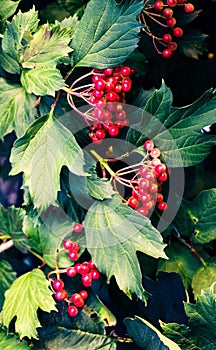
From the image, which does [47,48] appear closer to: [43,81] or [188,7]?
[43,81]

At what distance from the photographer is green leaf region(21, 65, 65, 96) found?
827 millimetres

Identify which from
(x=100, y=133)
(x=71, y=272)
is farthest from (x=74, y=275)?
(x=100, y=133)

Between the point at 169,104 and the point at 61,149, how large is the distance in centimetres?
17

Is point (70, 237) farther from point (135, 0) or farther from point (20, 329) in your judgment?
point (135, 0)

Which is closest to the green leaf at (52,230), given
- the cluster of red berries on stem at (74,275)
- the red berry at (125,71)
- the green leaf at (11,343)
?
the cluster of red berries on stem at (74,275)

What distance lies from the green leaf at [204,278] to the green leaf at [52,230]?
0.66 ft

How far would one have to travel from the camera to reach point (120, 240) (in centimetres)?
86

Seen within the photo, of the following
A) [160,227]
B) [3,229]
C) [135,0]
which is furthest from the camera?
[3,229]

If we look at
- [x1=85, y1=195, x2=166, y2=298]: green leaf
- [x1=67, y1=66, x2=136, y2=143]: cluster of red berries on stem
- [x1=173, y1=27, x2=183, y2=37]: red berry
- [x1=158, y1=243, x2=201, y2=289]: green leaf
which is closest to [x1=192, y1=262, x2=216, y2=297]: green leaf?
[x1=158, y1=243, x2=201, y2=289]: green leaf

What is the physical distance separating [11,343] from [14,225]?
195 millimetres

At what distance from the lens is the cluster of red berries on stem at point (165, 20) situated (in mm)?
918

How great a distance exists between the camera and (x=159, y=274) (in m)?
0.97

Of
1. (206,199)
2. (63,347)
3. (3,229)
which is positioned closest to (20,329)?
(63,347)

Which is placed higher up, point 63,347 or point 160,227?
point 160,227
